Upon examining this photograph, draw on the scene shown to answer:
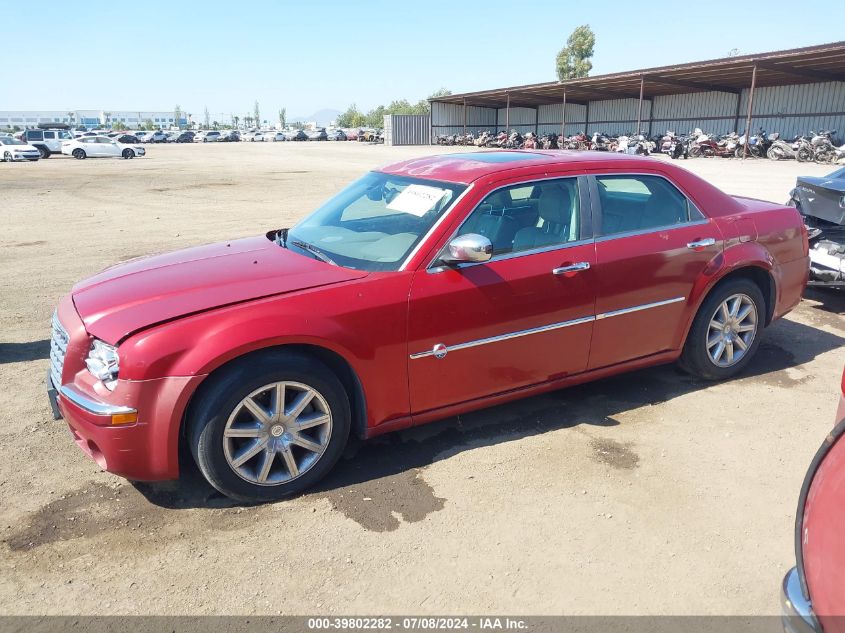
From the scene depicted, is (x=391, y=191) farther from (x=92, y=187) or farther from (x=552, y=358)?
(x=92, y=187)

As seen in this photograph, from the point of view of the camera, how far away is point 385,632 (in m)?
2.51

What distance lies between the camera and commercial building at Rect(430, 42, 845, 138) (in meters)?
29.5

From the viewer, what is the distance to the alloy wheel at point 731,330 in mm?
4711

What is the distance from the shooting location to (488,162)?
423 centimetres

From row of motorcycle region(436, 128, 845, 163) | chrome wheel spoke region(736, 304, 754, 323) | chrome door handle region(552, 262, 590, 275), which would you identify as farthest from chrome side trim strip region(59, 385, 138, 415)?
row of motorcycle region(436, 128, 845, 163)

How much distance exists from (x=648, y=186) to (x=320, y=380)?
271cm

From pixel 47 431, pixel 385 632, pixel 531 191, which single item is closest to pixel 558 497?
pixel 385 632

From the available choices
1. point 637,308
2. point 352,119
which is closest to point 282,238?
point 637,308

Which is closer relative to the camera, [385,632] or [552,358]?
[385,632]

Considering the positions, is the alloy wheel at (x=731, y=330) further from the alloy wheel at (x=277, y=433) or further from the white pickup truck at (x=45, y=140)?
the white pickup truck at (x=45, y=140)

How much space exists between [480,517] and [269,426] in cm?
115

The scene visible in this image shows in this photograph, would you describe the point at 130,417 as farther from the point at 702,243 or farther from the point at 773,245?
the point at 773,245

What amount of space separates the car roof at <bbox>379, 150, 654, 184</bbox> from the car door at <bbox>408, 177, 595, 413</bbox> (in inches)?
6.6

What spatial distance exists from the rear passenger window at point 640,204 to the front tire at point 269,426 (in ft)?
6.90
